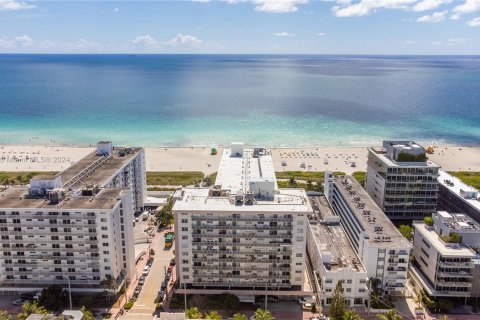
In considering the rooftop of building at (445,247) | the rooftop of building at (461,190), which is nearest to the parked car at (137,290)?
the rooftop of building at (445,247)

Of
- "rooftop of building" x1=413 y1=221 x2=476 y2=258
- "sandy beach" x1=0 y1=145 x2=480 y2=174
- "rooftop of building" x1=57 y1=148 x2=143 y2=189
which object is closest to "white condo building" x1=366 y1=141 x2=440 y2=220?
"rooftop of building" x1=413 y1=221 x2=476 y2=258

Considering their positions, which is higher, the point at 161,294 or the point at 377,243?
the point at 377,243

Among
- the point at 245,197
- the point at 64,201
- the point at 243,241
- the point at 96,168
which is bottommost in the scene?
the point at 243,241

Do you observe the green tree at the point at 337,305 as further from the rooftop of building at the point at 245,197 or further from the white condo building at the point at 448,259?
the white condo building at the point at 448,259

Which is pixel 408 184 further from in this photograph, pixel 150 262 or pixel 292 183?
pixel 150 262

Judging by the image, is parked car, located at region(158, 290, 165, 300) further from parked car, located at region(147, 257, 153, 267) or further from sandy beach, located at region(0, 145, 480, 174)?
sandy beach, located at region(0, 145, 480, 174)

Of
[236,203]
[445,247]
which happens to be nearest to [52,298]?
[236,203]

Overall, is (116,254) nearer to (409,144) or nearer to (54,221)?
(54,221)
